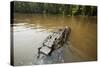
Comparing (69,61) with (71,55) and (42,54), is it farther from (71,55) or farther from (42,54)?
(42,54)

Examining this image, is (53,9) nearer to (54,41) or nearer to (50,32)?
(50,32)

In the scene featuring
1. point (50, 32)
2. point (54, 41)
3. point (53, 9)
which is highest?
point (53, 9)

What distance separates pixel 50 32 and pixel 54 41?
132 millimetres

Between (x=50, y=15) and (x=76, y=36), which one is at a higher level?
(x=50, y=15)

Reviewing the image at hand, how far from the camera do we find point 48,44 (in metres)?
2.23

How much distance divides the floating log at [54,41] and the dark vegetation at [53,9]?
25 cm

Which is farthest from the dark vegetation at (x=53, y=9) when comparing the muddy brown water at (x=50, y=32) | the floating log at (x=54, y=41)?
the floating log at (x=54, y=41)

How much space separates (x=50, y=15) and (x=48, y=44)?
388 mm

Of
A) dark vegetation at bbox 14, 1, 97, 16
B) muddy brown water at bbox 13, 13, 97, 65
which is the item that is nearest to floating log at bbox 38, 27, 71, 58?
muddy brown water at bbox 13, 13, 97, 65

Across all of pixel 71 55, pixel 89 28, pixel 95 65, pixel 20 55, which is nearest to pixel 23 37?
pixel 20 55

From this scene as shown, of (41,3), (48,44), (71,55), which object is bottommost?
(71,55)

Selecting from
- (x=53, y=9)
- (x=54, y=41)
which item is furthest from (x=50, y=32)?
(x=53, y=9)

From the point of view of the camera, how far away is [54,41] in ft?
7.41
